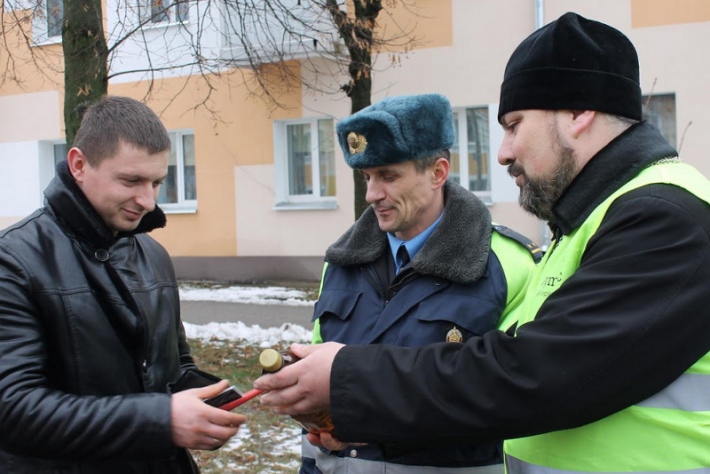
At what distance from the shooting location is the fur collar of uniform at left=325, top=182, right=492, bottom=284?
7.25ft

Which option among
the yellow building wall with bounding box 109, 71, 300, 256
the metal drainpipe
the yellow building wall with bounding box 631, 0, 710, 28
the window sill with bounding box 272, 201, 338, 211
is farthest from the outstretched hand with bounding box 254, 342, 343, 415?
the yellow building wall with bounding box 109, 71, 300, 256

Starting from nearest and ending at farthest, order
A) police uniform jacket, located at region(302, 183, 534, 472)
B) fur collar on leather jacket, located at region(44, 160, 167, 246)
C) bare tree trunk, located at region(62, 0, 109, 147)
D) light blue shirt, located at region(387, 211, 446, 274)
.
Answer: fur collar on leather jacket, located at region(44, 160, 167, 246)
police uniform jacket, located at region(302, 183, 534, 472)
light blue shirt, located at region(387, 211, 446, 274)
bare tree trunk, located at region(62, 0, 109, 147)

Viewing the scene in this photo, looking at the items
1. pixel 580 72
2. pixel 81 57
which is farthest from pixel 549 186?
pixel 81 57

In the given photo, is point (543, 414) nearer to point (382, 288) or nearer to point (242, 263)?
point (382, 288)

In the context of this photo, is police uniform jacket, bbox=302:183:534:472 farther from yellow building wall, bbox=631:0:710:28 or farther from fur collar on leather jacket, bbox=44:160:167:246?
yellow building wall, bbox=631:0:710:28

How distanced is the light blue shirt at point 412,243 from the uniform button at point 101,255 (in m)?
0.95

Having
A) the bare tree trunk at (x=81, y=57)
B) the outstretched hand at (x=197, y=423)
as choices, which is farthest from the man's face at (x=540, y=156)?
the bare tree trunk at (x=81, y=57)

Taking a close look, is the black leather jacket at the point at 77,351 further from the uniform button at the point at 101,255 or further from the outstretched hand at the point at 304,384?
the outstretched hand at the point at 304,384

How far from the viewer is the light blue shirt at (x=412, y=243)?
2.43 metres

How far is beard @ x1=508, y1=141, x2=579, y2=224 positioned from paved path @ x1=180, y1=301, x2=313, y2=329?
23.8ft

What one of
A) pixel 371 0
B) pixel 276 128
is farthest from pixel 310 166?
pixel 371 0

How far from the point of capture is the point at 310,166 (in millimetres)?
12438

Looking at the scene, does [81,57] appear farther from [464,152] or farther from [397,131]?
[464,152]

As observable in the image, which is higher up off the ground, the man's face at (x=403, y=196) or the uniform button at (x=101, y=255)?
the man's face at (x=403, y=196)
